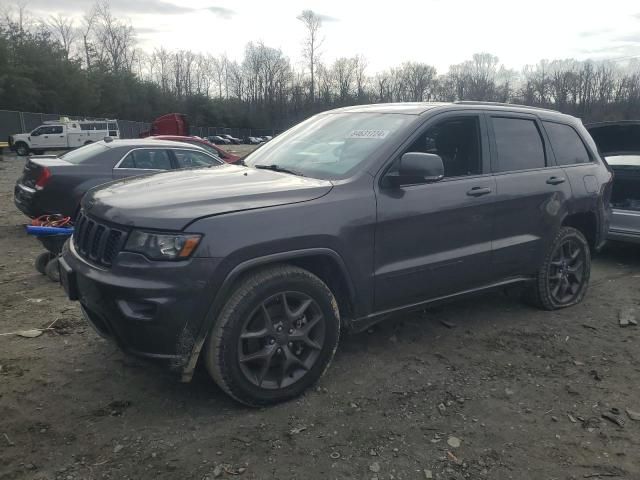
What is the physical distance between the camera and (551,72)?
75438 millimetres

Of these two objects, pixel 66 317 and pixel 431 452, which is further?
pixel 66 317

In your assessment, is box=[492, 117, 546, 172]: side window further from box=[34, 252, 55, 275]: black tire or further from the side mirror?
box=[34, 252, 55, 275]: black tire

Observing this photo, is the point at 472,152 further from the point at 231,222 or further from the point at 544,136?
the point at 231,222

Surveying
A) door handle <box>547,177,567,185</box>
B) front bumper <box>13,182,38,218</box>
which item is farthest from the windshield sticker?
front bumper <box>13,182,38,218</box>

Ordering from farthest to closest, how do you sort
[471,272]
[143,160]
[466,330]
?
1. [143,160]
2. [466,330]
3. [471,272]

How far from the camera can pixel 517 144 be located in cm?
455

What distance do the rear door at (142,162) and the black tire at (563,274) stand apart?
5645 mm

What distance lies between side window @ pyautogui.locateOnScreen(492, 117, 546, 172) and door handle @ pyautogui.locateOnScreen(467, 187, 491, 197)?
30 cm

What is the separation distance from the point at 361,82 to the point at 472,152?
8795 centimetres

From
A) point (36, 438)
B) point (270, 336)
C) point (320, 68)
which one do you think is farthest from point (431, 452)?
point (320, 68)

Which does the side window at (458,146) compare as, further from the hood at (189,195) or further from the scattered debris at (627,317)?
the scattered debris at (627,317)

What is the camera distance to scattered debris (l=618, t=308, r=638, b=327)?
190 inches

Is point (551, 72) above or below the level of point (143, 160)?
above

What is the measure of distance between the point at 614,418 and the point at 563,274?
6.68 feet
